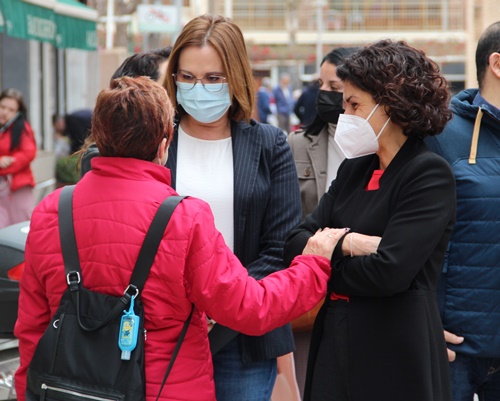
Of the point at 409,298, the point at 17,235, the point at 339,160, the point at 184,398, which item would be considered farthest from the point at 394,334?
the point at 17,235

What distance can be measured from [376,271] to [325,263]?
209 millimetres

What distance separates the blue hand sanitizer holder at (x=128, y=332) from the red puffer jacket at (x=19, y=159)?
7.75m

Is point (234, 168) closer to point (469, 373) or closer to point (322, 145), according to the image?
point (469, 373)

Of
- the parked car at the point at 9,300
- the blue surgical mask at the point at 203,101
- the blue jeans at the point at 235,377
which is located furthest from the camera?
the parked car at the point at 9,300

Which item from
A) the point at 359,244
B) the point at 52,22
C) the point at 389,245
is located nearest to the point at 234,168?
the point at 359,244

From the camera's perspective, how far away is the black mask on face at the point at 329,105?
16.2ft

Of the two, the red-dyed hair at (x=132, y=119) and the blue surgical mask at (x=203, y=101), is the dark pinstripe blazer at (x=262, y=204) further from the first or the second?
the red-dyed hair at (x=132, y=119)

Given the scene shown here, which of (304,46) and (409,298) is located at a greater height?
(304,46)

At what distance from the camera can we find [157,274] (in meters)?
2.82

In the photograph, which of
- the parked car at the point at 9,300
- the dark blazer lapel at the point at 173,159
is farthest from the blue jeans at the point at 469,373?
the parked car at the point at 9,300

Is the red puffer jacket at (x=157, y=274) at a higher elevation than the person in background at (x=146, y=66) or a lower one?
lower

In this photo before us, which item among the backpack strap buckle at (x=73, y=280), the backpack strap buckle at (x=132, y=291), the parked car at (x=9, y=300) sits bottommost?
the parked car at (x=9, y=300)

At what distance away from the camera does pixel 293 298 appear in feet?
9.98

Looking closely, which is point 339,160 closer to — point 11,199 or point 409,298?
point 409,298
